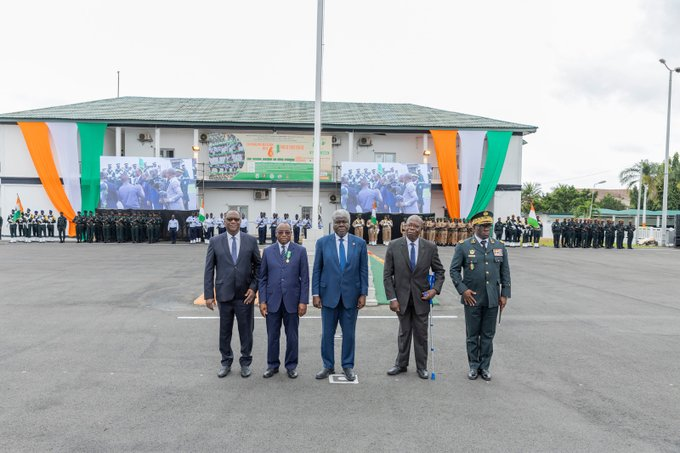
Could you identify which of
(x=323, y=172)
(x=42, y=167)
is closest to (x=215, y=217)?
(x=323, y=172)

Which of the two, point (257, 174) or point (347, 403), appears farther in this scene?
point (257, 174)

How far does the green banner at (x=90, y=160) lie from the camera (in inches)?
1281

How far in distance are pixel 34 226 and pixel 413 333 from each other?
3012 cm

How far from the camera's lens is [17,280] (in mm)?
13688

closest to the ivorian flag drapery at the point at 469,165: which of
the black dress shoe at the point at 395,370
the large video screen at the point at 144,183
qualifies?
the large video screen at the point at 144,183

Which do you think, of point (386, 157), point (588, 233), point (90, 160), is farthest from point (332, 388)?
point (386, 157)

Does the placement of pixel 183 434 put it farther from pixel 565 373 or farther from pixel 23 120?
pixel 23 120

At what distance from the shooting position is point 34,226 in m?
30.4

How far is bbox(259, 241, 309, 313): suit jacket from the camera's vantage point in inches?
244

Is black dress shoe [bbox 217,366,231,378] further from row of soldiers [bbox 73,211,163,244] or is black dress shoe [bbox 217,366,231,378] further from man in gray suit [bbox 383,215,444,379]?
row of soldiers [bbox 73,211,163,244]

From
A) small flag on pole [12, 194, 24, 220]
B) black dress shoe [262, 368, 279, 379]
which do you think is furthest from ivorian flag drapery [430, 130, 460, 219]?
black dress shoe [262, 368, 279, 379]

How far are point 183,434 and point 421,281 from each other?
10.3 ft

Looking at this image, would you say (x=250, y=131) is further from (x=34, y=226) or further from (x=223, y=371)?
(x=223, y=371)

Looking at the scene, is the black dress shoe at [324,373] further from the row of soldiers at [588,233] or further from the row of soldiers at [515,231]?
the row of soldiers at [588,233]
